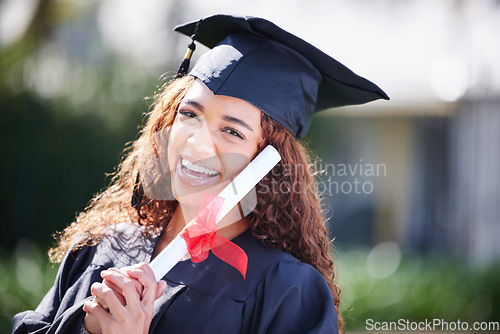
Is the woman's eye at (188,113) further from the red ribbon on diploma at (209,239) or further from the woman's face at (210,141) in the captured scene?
the red ribbon on diploma at (209,239)

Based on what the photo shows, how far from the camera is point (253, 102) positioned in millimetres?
1807

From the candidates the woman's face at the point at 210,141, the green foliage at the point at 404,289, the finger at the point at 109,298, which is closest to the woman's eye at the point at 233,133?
the woman's face at the point at 210,141

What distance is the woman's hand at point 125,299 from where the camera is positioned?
151 cm

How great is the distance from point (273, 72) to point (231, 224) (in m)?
0.61

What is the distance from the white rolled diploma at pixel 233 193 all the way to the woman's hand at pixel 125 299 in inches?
1.7

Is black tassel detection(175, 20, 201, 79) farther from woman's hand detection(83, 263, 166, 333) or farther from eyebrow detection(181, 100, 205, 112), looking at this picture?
woman's hand detection(83, 263, 166, 333)

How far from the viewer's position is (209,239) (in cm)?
171

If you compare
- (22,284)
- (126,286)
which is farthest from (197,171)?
(22,284)

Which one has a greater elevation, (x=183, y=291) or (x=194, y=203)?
(x=194, y=203)

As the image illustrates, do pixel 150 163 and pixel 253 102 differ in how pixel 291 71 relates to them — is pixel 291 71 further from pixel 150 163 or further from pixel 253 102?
pixel 150 163

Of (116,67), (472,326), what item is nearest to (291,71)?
(472,326)

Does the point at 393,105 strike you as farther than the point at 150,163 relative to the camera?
Yes

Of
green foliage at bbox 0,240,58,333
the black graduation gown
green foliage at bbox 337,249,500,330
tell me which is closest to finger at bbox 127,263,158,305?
the black graduation gown

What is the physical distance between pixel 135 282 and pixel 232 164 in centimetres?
55
